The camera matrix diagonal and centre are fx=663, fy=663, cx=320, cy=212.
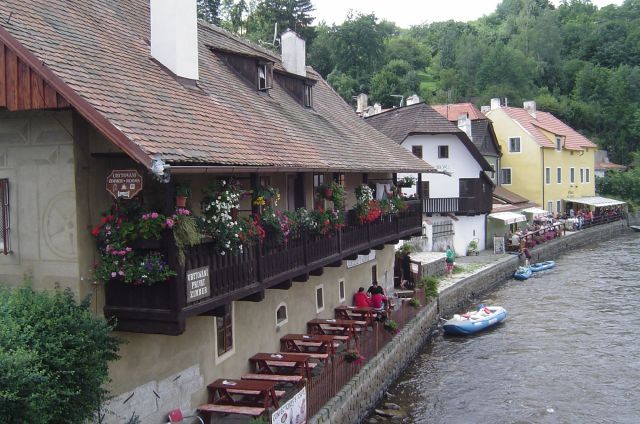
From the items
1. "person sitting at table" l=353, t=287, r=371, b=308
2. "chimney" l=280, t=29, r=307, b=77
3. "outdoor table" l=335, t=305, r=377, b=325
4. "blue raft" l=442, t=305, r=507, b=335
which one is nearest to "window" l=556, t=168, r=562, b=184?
"blue raft" l=442, t=305, r=507, b=335

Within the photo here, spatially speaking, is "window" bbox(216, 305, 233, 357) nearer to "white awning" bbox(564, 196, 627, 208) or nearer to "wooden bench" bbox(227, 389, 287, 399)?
"wooden bench" bbox(227, 389, 287, 399)

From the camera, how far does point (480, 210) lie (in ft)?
130

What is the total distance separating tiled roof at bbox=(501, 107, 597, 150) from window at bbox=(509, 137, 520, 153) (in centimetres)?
127

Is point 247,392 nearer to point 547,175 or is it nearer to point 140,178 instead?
point 140,178

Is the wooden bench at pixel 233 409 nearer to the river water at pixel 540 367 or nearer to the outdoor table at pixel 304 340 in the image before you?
the outdoor table at pixel 304 340

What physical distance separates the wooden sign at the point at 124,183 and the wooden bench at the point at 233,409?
4324 mm

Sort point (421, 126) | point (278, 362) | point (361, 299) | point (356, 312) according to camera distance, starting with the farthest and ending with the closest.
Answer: point (421, 126) < point (361, 299) < point (356, 312) < point (278, 362)

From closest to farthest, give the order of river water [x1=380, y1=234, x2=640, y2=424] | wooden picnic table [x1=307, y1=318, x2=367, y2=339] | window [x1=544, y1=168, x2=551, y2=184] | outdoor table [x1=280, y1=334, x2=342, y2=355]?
outdoor table [x1=280, y1=334, x2=342, y2=355] → river water [x1=380, y1=234, x2=640, y2=424] → wooden picnic table [x1=307, y1=318, x2=367, y2=339] → window [x1=544, y1=168, x2=551, y2=184]

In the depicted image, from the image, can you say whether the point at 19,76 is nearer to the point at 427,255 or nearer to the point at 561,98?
the point at 427,255

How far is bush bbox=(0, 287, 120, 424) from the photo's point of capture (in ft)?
22.5

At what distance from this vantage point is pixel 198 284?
9883mm

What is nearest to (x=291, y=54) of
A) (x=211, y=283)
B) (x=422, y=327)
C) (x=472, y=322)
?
(x=422, y=327)

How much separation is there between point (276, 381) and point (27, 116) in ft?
22.4

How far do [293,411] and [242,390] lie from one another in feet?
4.47
